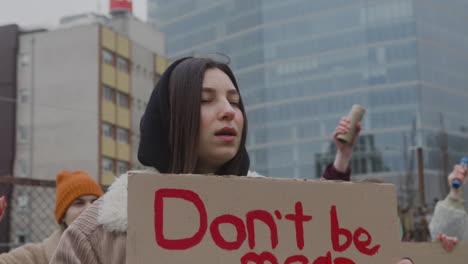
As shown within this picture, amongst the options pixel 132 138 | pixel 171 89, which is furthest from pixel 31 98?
pixel 171 89

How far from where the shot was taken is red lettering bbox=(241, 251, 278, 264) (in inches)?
61.1

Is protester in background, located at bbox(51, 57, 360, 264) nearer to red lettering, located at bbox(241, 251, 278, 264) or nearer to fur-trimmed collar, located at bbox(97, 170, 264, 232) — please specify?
fur-trimmed collar, located at bbox(97, 170, 264, 232)

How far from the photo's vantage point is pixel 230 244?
5.08 feet

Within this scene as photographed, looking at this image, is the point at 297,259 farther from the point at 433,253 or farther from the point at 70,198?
the point at 70,198

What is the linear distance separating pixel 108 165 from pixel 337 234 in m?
42.2

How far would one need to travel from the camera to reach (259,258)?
61.4 inches

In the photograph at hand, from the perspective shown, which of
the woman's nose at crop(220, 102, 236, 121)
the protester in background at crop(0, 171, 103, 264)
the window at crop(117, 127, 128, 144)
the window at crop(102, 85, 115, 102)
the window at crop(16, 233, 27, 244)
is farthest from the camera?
the window at crop(117, 127, 128, 144)

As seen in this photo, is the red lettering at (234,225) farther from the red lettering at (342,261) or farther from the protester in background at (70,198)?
the protester in background at (70,198)

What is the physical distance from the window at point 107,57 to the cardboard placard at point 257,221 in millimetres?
42722

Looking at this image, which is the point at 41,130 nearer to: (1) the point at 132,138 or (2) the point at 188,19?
(1) the point at 132,138

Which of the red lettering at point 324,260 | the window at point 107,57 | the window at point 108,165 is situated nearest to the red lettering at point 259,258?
the red lettering at point 324,260

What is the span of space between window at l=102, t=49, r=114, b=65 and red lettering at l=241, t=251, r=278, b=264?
1686 inches

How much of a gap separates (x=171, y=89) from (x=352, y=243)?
1.81 ft

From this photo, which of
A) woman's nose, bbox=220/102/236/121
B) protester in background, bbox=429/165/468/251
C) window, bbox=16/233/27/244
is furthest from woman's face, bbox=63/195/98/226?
window, bbox=16/233/27/244
